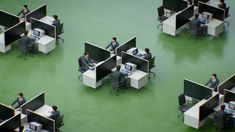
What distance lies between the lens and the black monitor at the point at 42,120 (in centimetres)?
3009

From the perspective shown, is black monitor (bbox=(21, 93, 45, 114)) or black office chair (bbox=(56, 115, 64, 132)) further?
black monitor (bbox=(21, 93, 45, 114))

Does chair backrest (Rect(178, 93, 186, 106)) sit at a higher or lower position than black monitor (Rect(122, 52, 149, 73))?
lower

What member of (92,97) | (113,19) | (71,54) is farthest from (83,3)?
(92,97)

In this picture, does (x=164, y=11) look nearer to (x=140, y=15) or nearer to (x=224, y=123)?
(x=140, y=15)

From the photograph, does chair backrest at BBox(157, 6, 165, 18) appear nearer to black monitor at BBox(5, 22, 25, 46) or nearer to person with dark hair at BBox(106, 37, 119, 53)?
person with dark hair at BBox(106, 37, 119, 53)

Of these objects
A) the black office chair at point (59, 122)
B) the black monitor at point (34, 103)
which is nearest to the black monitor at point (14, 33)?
the black monitor at point (34, 103)

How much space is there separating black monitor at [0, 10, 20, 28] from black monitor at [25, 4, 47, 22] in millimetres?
571

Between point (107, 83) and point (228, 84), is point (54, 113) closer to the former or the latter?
point (107, 83)

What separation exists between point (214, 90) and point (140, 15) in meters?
8.18

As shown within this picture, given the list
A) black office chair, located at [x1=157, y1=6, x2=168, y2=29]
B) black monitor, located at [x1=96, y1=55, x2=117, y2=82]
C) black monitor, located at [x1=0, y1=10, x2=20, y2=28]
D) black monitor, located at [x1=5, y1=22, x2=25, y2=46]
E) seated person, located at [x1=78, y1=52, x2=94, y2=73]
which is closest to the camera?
black monitor, located at [x1=96, y1=55, x2=117, y2=82]

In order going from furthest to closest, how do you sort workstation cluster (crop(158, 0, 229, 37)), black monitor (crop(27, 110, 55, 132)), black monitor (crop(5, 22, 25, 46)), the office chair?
workstation cluster (crop(158, 0, 229, 37)) < the office chair < black monitor (crop(5, 22, 25, 46)) < black monitor (crop(27, 110, 55, 132))

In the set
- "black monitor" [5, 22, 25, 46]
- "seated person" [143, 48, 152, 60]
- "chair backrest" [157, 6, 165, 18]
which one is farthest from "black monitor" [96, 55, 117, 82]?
"chair backrest" [157, 6, 165, 18]

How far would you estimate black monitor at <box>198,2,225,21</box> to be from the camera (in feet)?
124

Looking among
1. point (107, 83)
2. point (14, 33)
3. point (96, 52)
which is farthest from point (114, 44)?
point (14, 33)
